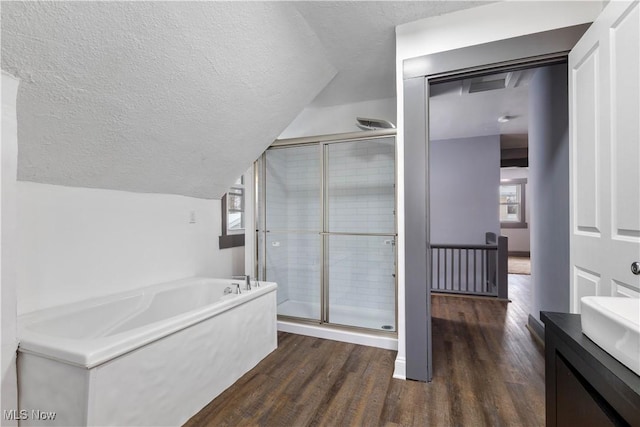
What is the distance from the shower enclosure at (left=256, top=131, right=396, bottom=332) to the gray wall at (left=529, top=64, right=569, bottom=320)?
4.12 feet

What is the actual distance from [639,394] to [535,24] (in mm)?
2033

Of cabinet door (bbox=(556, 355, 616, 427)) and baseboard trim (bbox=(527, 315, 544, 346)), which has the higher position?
cabinet door (bbox=(556, 355, 616, 427))

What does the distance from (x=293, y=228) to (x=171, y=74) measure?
6.36 feet

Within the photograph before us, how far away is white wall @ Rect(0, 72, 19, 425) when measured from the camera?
124cm

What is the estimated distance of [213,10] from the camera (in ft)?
4.97

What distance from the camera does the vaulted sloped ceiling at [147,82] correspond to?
123 cm

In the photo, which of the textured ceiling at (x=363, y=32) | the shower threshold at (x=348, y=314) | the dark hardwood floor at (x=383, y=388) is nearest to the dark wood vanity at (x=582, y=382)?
the dark hardwood floor at (x=383, y=388)

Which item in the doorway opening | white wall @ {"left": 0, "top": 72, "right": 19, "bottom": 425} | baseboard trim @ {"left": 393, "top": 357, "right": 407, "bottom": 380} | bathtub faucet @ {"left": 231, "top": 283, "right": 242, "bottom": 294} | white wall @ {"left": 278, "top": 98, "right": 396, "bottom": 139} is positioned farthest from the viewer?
white wall @ {"left": 278, "top": 98, "right": 396, "bottom": 139}

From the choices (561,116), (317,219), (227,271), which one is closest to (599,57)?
(561,116)

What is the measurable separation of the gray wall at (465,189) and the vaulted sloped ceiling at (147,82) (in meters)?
3.14

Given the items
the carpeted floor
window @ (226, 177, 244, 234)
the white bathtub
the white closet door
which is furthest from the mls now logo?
the carpeted floor

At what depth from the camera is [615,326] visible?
643 millimetres

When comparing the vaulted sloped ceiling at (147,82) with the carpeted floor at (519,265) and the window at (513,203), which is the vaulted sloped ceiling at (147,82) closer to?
the carpeted floor at (519,265)

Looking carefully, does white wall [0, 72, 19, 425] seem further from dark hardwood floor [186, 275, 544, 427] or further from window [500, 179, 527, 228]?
window [500, 179, 527, 228]
